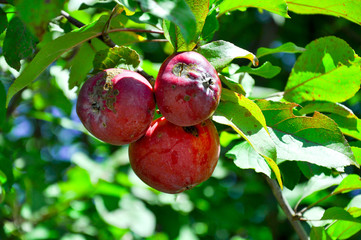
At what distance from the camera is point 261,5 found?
0.91 metres

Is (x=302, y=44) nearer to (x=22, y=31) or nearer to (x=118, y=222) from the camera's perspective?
(x=118, y=222)

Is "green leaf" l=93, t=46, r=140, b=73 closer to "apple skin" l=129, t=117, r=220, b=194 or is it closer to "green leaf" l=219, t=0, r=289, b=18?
"apple skin" l=129, t=117, r=220, b=194

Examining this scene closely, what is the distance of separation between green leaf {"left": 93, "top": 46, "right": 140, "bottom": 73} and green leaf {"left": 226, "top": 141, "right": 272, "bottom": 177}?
314mm

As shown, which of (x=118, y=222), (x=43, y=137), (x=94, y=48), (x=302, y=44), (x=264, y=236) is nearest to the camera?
(x=94, y=48)

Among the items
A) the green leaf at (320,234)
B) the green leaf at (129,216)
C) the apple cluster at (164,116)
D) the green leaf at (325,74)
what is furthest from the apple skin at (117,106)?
the green leaf at (129,216)

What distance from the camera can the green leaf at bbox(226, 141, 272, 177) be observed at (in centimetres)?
90

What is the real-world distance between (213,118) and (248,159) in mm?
190

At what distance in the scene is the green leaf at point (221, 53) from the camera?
2.55 feet

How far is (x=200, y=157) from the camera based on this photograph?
835mm

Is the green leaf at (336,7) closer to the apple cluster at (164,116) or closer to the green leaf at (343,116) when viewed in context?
the green leaf at (343,116)

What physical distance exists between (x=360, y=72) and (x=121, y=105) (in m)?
0.67

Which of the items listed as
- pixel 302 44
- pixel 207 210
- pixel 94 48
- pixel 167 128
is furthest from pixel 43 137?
pixel 167 128

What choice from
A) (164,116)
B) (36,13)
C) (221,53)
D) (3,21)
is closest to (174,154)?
(164,116)

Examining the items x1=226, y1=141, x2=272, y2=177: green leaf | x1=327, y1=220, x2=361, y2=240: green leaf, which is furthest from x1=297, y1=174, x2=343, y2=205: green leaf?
x1=226, y1=141, x2=272, y2=177: green leaf
